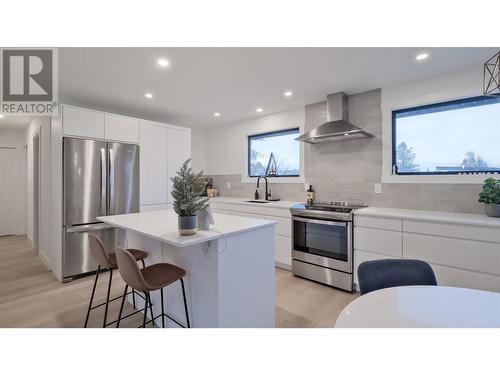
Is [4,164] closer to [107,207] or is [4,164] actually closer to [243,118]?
[107,207]

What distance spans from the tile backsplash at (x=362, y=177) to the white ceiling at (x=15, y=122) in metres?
5.00

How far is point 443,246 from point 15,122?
700cm

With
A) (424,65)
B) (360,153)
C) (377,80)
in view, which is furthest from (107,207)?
(424,65)

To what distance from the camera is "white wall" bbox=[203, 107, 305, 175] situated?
3963 mm

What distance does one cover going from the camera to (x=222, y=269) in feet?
5.10

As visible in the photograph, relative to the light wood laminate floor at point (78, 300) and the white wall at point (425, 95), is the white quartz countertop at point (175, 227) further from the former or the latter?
the white wall at point (425, 95)

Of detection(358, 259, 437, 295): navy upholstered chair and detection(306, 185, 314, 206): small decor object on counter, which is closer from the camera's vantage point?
detection(358, 259, 437, 295): navy upholstered chair

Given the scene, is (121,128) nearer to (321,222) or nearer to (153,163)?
(153,163)

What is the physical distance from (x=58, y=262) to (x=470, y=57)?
16.8ft

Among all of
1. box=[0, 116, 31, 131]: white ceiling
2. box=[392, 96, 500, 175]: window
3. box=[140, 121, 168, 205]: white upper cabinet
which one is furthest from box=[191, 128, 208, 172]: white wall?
box=[392, 96, 500, 175]: window

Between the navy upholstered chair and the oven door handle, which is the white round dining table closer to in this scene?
the navy upholstered chair

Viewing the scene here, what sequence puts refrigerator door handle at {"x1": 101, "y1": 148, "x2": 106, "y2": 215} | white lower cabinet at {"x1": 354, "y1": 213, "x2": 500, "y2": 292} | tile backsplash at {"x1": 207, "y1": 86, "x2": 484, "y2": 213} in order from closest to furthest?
1. white lower cabinet at {"x1": 354, "y1": 213, "x2": 500, "y2": 292}
2. tile backsplash at {"x1": 207, "y1": 86, "x2": 484, "y2": 213}
3. refrigerator door handle at {"x1": 101, "y1": 148, "x2": 106, "y2": 215}

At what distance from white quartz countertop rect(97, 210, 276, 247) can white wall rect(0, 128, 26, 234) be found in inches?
202

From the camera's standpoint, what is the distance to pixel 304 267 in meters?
3.01
